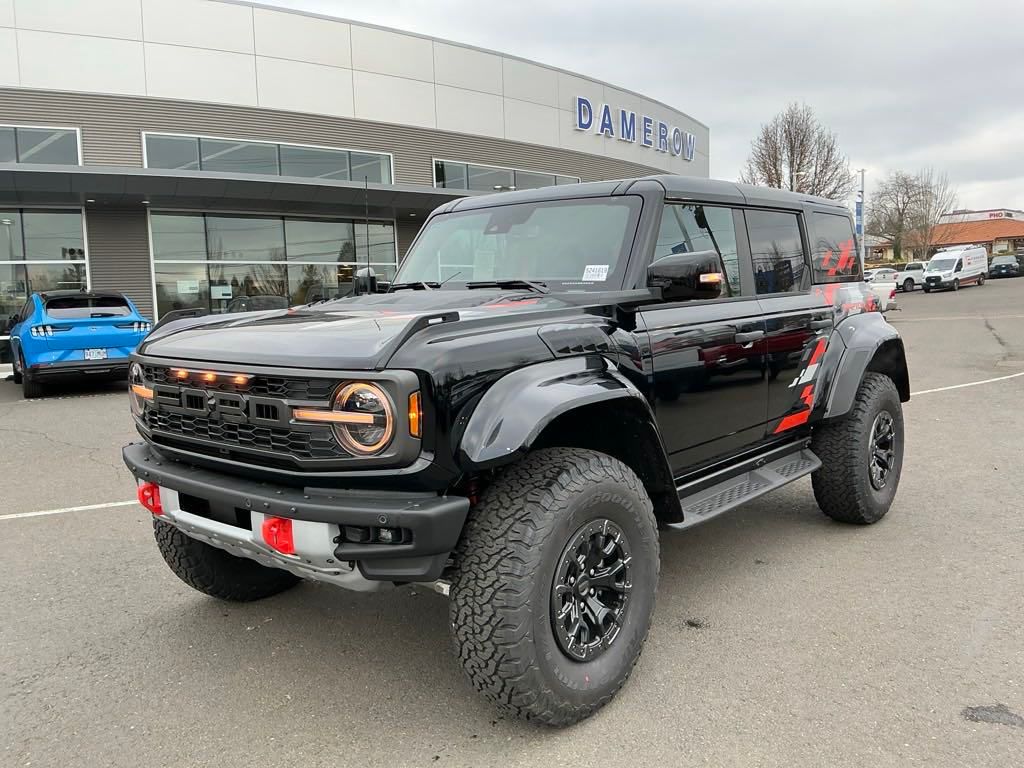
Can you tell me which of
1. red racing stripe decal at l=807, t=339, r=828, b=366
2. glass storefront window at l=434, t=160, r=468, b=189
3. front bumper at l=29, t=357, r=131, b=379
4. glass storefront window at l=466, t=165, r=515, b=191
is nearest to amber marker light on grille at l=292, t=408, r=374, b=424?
red racing stripe decal at l=807, t=339, r=828, b=366

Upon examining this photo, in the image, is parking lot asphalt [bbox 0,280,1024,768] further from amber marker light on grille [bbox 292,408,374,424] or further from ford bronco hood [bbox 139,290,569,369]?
ford bronco hood [bbox 139,290,569,369]

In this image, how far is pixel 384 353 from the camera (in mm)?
2312

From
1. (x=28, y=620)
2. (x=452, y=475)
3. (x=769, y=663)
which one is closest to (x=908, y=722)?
(x=769, y=663)

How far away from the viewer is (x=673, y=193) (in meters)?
3.50

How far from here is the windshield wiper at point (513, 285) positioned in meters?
3.35

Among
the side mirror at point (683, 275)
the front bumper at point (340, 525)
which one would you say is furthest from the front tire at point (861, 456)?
the front bumper at point (340, 525)

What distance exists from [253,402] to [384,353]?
514mm

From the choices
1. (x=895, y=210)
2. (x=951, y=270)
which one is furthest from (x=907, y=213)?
(x=951, y=270)

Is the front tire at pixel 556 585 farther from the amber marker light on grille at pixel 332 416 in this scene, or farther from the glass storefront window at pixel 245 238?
the glass storefront window at pixel 245 238

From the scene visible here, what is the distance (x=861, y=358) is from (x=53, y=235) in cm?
1799

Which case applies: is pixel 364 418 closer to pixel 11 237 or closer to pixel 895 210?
pixel 11 237

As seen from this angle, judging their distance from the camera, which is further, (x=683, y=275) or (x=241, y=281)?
(x=241, y=281)

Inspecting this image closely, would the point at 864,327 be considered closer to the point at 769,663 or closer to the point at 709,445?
the point at 709,445

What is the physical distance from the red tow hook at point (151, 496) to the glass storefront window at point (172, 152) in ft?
55.9
